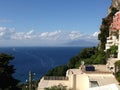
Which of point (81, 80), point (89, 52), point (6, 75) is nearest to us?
point (81, 80)

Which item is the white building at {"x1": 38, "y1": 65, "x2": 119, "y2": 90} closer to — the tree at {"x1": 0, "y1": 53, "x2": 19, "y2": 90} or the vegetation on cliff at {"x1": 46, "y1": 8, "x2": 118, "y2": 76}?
the tree at {"x1": 0, "y1": 53, "x2": 19, "y2": 90}

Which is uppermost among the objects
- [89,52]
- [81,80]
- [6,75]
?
[89,52]

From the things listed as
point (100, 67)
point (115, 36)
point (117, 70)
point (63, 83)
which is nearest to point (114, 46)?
point (115, 36)

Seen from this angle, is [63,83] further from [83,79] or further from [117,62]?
[117,62]

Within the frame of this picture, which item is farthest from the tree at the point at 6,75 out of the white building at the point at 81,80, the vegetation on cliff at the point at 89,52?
the vegetation on cliff at the point at 89,52

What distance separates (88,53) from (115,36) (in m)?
9.83

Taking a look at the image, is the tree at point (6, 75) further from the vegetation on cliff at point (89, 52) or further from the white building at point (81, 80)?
the vegetation on cliff at point (89, 52)

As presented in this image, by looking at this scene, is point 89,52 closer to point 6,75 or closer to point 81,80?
point 81,80

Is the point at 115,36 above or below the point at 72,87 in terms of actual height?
above

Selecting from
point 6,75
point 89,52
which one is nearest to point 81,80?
point 6,75

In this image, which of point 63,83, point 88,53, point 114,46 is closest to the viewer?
point 63,83

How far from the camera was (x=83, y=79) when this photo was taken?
4050 centimetres

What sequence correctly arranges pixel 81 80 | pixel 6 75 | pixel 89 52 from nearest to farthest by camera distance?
pixel 81 80 < pixel 6 75 < pixel 89 52

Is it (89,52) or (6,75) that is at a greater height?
(89,52)
